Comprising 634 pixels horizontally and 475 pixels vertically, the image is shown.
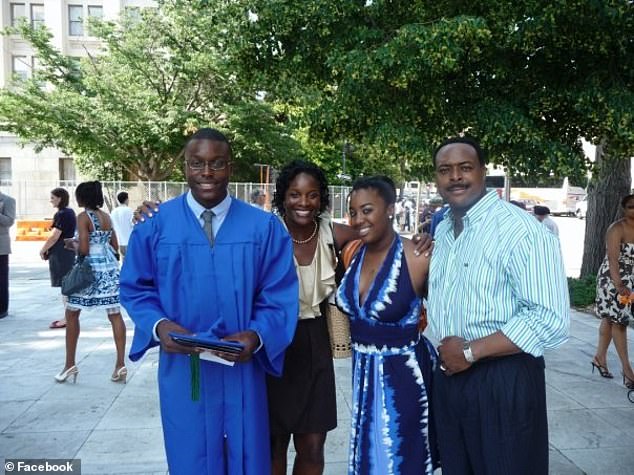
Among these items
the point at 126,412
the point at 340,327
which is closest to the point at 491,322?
the point at 340,327

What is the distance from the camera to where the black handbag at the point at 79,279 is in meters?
5.08

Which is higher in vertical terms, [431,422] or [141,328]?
[141,328]

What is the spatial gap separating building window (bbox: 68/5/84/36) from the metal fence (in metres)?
8.58

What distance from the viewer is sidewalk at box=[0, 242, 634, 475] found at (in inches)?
148

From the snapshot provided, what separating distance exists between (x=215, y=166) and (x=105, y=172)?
30.2 metres

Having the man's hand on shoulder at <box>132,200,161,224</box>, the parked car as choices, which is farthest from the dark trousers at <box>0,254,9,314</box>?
the parked car

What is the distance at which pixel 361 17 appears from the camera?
6.37 m

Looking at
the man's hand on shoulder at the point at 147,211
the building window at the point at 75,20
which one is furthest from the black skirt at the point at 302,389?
the building window at the point at 75,20

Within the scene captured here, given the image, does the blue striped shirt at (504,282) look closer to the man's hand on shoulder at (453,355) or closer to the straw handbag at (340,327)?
the man's hand on shoulder at (453,355)

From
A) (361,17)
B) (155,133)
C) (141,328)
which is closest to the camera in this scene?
(141,328)

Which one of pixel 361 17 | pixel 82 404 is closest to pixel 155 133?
pixel 361 17

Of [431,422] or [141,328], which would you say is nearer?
[141,328]

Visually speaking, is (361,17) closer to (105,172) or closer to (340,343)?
(340,343)

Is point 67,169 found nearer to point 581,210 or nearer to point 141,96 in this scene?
point 141,96
